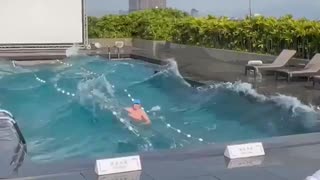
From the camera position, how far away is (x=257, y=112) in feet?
28.0

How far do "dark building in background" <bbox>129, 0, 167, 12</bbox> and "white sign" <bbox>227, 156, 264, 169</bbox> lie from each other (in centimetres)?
1985

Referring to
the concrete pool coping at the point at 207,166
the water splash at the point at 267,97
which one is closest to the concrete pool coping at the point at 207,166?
A: the concrete pool coping at the point at 207,166

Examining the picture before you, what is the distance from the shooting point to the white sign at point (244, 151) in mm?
4082

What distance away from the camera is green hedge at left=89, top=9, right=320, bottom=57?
11586 millimetres

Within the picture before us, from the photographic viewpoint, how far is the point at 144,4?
24234 millimetres

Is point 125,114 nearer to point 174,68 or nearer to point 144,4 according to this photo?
A: point 174,68

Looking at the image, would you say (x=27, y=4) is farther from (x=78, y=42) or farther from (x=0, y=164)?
(x=0, y=164)

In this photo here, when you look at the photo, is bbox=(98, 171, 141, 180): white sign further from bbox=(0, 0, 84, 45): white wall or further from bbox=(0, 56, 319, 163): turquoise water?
bbox=(0, 0, 84, 45): white wall

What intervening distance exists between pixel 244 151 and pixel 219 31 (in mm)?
10708

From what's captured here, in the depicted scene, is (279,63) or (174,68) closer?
(279,63)

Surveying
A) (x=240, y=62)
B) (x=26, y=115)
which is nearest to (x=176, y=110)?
(x=26, y=115)

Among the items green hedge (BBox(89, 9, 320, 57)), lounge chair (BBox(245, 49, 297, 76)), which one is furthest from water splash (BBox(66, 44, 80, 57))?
lounge chair (BBox(245, 49, 297, 76))

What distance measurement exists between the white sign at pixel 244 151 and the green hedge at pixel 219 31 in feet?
23.7

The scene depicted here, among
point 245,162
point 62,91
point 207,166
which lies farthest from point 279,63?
point 207,166
